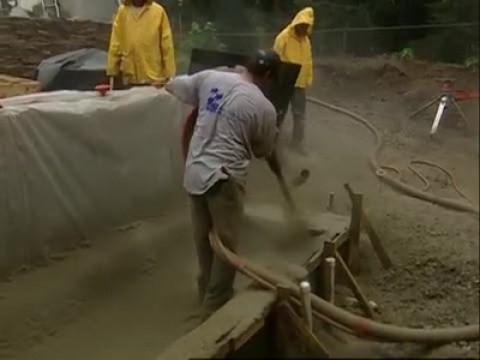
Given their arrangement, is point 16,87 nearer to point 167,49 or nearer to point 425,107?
Result: point 167,49

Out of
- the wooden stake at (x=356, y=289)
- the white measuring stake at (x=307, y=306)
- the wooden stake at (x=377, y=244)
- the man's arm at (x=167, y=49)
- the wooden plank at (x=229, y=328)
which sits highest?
the man's arm at (x=167, y=49)

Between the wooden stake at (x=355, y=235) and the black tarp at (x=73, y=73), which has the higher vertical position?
the black tarp at (x=73, y=73)

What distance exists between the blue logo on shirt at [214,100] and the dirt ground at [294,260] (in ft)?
2.31

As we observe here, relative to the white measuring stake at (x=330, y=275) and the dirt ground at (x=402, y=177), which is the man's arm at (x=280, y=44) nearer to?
the dirt ground at (x=402, y=177)

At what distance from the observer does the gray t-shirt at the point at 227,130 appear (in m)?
3.62

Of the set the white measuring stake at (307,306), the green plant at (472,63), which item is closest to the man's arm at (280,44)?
the white measuring stake at (307,306)

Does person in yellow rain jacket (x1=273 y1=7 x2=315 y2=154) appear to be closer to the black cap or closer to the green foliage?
the green foliage

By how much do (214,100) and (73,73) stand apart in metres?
3.05

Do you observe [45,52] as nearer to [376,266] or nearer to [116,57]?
[116,57]

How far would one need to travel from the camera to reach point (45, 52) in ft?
29.1

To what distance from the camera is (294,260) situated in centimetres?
397

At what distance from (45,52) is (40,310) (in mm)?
5468

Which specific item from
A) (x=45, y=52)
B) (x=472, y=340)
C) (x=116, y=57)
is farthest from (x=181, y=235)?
(x=45, y=52)

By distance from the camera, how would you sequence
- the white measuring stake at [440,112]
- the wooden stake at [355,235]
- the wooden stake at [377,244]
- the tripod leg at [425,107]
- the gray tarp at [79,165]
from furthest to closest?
1. the wooden stake at [355,235]
2. the wooden stake at [377,244]
3. the gray tarp at [79,165]
4. the tripod leg at [425,107]
5. the white measuring stake at [440,112]
